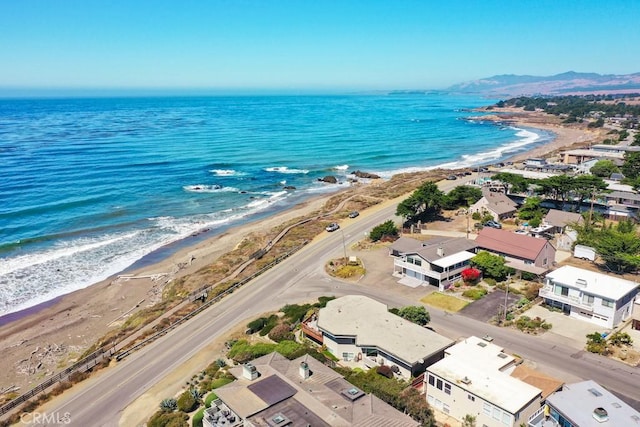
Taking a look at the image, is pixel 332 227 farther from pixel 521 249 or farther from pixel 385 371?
pixel 385 371

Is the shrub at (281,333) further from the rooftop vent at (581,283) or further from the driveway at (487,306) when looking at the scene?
the rooftop vent at (581,283)

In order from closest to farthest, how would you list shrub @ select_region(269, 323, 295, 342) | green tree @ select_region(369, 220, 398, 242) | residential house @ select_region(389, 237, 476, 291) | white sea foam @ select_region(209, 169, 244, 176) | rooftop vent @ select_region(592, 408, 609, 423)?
rooftop vent @ select_region(592, 408, 609, 423) → shrub @ select_region(269, 323, 295, 342) → residential house @ select_region(389, 237, 476, 291) → green tree @ select_region(369, 220, 398, 242) → white sea foam @ select_region(209, 169, 244, 176)

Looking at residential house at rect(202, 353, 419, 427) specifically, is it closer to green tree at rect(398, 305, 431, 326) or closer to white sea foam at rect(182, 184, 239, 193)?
green tree at rect(398, 305, 431, 326)

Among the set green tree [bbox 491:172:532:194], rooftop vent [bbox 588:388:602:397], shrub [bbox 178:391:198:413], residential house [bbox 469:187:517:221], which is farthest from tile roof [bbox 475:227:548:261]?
shrub [bbox 178:391:198:413]

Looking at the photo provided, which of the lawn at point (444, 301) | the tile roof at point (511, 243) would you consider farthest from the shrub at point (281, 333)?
the tile roof at point (511, 243)

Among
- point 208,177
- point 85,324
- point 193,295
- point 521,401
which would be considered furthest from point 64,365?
point 208,177
